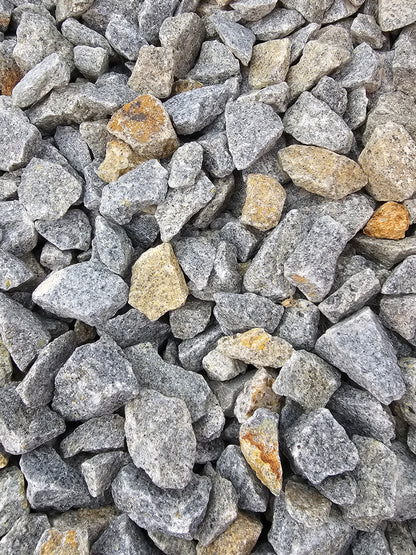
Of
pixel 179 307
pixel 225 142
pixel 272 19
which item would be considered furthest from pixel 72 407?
pixel 272 19

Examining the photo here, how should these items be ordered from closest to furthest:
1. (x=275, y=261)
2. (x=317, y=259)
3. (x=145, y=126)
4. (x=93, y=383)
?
(x=93, y=383) → (x=317, y=259) → (x=275, y=261) → (x=145, y=126)

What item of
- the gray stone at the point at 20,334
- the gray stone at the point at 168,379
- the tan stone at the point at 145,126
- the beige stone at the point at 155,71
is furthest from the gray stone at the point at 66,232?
the beige stone at the point at 155,71

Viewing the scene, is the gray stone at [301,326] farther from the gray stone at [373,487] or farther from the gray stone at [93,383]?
the gray stone at [93,383]

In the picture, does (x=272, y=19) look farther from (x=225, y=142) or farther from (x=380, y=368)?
(x=380, y=368)

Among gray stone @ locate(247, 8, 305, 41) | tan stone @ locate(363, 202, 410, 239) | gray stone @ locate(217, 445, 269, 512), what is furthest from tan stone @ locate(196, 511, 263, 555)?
gray stone @ locate(247, 8, 305, 41)

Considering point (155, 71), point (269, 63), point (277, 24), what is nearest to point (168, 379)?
point (155, 71)

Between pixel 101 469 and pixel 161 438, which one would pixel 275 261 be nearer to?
pixel 161 438
